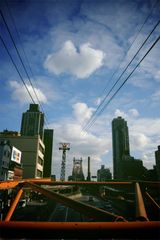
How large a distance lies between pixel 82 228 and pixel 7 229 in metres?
0.70

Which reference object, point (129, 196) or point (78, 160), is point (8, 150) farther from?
point (78, 160)

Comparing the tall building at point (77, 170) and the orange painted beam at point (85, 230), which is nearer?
the orange painted beam at point (85, 230)

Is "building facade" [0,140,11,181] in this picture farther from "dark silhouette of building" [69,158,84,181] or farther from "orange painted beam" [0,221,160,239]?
"dark silhouette of building" [69,158,84,181]

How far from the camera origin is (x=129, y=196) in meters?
20.6

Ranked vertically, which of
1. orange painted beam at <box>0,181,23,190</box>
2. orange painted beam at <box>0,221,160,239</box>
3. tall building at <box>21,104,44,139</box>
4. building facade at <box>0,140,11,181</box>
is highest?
tall building at <box>21,104,44,139</box>

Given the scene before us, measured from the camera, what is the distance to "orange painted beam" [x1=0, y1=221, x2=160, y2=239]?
73.0 inches

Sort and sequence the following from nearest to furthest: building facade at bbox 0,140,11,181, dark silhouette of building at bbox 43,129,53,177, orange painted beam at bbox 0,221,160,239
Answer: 1. orange painted beam at bbox 0,221,160,239
2. building facade at bbox 0,140,11,181
3. dark silhouette of building at bbox 43,129,53,177

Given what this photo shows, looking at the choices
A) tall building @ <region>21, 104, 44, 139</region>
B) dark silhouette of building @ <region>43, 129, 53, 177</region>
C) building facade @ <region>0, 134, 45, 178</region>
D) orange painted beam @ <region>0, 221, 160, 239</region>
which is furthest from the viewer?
tall building @ <region>21, 104, 44, 139</region>

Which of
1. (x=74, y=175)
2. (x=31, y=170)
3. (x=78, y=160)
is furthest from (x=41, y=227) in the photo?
(x=78, y=160)

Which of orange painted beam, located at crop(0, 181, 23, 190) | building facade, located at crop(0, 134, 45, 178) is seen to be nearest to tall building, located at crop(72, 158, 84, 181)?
building facade, located at crop(0, 134, 45, 178)

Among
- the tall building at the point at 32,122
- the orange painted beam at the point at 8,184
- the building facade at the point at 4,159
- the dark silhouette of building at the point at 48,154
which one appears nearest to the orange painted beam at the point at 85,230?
the orange painted beam at the point at 8,184

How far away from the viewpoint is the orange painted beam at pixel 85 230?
6.08ft

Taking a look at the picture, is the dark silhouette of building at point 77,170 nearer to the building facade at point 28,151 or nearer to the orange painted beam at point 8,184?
the building facade at point 28,151

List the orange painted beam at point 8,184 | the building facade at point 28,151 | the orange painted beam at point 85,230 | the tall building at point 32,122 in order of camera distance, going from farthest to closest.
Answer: the tall building at point 32,122
the building facade at point 28,151
the orange painted beam at point 8,184
the orange painted beam at point 85,230
